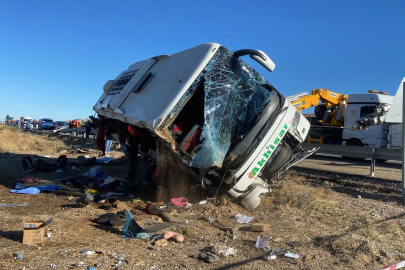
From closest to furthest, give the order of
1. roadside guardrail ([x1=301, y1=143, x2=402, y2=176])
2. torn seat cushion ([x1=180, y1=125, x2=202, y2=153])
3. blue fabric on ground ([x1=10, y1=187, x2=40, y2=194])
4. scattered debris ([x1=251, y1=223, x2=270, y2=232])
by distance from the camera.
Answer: scattered debris ([x1=251, y1=223, x2=270, y2=232]) < torn seat cushion ([x1=180, y1=125, x2=202, y2=153]) < blue fabric on ground ([x1=10, y1=187, x2=40, y2=194]) < roadside guardrail ([x1=301, y1=143, x2=402, y2=176])

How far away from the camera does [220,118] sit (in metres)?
4.92

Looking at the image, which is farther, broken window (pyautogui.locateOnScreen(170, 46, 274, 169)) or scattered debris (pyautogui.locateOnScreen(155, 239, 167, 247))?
broken window (pyautogui.locateOnScreen(170, 46, 274, 169))

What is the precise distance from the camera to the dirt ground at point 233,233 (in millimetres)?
3330

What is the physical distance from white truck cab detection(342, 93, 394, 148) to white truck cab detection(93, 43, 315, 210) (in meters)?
9.86

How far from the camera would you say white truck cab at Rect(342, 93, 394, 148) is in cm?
1386

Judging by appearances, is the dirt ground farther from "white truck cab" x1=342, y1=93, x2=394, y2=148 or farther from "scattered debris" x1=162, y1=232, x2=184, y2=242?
"white truck cab" x1=342, y1=93, x2=394, y2=148

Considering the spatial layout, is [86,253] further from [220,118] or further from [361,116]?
[361,116]

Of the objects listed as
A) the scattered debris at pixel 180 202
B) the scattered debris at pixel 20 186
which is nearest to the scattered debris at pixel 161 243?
the scattered debris at pixel 180 202

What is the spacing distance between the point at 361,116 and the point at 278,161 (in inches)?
430

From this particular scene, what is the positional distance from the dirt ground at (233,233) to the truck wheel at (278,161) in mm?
371

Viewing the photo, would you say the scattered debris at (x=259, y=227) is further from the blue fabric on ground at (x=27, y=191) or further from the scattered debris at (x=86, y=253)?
the blue fabric on ground at (x=27, y=191)

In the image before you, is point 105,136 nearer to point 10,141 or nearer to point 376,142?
point 376,142

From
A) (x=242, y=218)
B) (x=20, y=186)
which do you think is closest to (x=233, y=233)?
(x=242, y=218)

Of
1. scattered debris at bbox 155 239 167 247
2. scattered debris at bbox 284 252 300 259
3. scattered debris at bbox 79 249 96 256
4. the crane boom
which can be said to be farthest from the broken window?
the crane boom
